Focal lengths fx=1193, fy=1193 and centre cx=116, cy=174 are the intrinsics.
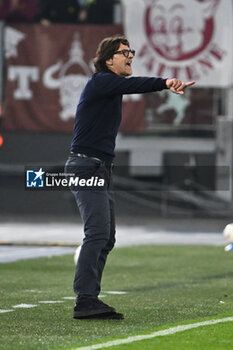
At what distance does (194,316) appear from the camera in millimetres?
10023

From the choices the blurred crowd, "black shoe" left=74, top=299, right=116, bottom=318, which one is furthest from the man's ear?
the blurred crowd

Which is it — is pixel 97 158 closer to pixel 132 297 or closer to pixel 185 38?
pixel 132 297

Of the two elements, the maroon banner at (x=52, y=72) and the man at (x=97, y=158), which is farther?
the maroon banner at (x=52, y=72)

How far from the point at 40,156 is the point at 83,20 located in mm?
4134

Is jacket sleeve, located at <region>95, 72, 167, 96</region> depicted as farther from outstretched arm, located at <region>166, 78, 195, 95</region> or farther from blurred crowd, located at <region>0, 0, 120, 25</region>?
blurred crowd, located at <region>0, 0, 120, 25</region>

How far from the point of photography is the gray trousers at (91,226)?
955 centimetres

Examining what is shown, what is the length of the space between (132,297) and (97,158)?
267cm

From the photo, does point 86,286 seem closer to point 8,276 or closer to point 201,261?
point 8,276

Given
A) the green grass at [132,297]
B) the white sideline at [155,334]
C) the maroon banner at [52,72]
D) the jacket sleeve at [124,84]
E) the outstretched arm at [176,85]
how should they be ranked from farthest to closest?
the maroon banner at [52,72]
the jacket sleeve at [124,84]
the outstretched arm at [176,85]
the green grass at [132,297]
the white sideline at [155,334]

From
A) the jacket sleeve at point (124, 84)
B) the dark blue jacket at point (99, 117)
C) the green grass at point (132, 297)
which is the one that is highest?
the jacket sleeve at point (124, 84)

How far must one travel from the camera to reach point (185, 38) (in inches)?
1185

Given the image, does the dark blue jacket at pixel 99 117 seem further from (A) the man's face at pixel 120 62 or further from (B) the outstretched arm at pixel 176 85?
(B) the outstretched arm at pixel 176 85

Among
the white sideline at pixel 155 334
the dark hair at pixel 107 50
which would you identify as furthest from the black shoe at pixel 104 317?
the dark hair at pixel 107 50

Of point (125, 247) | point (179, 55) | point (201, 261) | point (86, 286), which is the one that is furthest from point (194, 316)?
point (179, 55)
